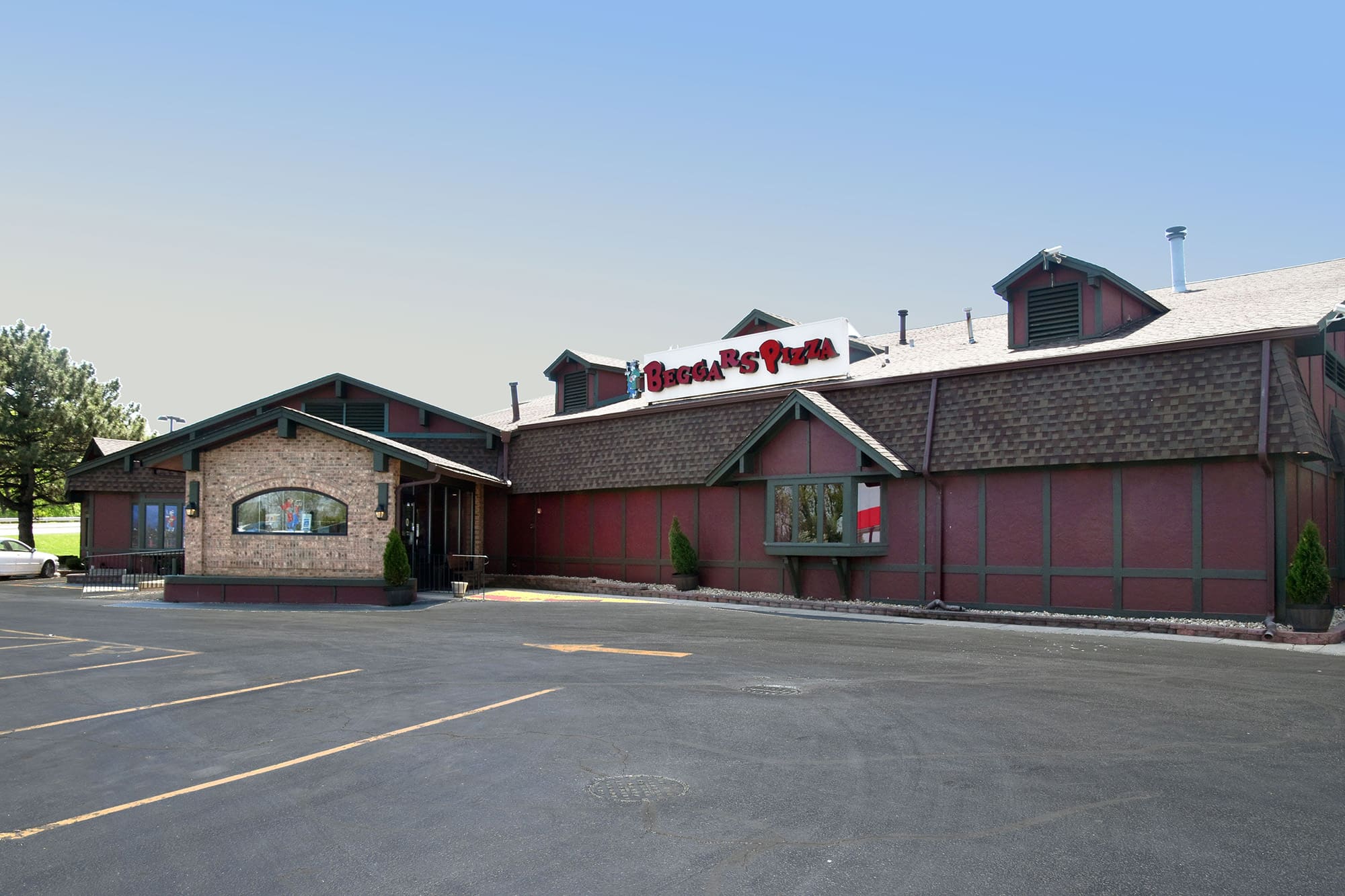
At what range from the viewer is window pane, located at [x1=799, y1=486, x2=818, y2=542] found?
21547mm

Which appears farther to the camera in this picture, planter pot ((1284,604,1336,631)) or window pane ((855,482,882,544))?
window pane ((855,482,882,544))

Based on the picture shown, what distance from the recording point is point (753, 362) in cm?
2530

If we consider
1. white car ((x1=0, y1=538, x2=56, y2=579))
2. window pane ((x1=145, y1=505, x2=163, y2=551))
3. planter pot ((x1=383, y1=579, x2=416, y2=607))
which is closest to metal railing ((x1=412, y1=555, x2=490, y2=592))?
planter pot ((x1=383, y1=579, x2=416, y2=607))

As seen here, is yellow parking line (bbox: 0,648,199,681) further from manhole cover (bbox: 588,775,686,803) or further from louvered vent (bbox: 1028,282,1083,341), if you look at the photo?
louvered vent (bbox: 1028,282,1083,341)

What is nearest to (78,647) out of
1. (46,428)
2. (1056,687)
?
(1056,687)

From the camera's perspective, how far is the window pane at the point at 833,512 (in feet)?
69.4

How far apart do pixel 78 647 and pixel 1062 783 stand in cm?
1379

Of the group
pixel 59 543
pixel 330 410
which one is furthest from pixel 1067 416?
pixel 59 543

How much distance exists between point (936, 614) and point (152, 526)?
96.5ft

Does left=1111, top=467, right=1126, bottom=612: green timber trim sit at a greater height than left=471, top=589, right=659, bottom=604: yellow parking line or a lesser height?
greater

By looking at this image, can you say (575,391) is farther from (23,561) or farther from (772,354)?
(23,561)

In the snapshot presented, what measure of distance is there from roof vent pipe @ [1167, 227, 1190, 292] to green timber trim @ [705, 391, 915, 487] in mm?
9653

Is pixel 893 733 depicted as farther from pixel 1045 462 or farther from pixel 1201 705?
pixel 1045 462

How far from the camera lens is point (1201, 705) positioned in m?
9.61
